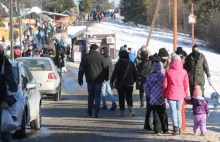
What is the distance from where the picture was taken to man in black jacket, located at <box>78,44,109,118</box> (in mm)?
15387

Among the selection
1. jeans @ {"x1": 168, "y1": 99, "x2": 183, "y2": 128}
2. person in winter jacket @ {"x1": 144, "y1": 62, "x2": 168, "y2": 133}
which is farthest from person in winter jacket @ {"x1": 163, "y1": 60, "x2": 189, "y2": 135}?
person in winter jacket @ {"x1": 144, "y1": 62, "x2": 168, "y2": 133}

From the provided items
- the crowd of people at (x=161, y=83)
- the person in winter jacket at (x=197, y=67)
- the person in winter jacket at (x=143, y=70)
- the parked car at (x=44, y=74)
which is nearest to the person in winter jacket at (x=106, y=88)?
the crowd of people at (x=161, y=83)

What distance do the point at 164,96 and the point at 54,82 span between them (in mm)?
8779

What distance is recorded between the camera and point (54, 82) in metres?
20.3

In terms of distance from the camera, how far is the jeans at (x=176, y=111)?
12.1 m

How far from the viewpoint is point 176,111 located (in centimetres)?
1216

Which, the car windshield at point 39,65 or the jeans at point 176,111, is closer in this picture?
the jeans at point 176,111

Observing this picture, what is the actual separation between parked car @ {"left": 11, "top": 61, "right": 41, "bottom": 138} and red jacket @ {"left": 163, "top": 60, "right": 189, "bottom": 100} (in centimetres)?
276

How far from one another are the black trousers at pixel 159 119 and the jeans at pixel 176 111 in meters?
0.29

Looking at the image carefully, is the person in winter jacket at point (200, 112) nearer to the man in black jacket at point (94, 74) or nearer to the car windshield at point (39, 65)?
the man in black jacket at point (94, 74)

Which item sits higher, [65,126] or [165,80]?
[165,80]

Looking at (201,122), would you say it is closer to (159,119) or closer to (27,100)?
(159,119)

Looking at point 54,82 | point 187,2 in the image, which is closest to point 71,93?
point 54,82

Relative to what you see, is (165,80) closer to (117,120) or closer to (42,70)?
(117,120)
